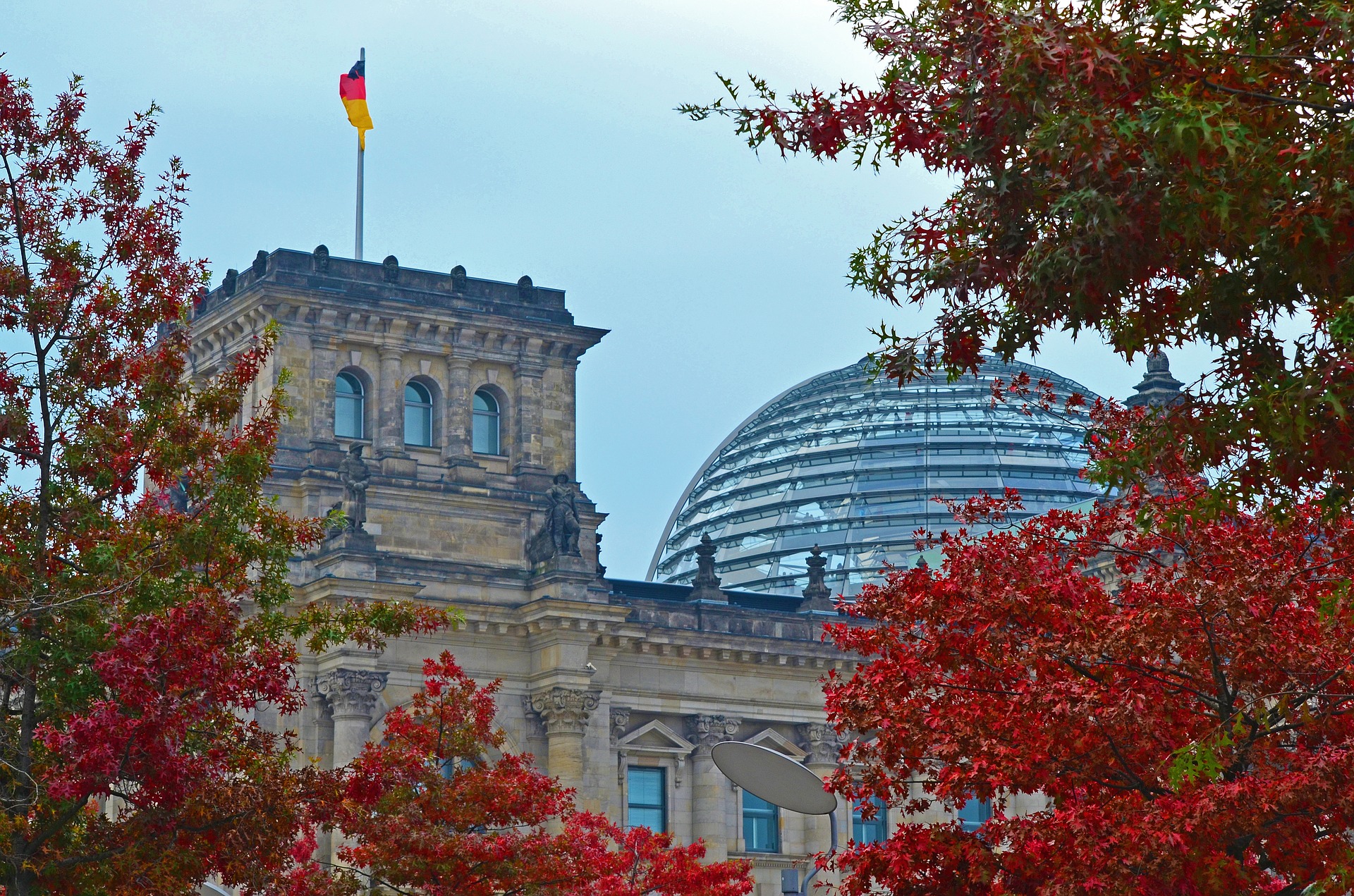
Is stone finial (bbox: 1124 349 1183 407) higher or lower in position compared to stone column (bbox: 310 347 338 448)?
higher

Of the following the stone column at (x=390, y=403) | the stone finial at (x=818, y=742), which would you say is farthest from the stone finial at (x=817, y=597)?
the stone column at (x=390, y=403)

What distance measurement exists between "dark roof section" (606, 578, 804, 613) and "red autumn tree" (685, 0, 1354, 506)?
147 feet

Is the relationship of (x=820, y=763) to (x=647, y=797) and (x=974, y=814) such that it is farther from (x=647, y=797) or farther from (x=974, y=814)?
(x=974, y=814)

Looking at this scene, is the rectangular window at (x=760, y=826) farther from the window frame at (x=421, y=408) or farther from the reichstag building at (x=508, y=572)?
the window frame at (x=421, y=408)

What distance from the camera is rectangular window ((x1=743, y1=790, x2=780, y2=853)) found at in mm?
59406

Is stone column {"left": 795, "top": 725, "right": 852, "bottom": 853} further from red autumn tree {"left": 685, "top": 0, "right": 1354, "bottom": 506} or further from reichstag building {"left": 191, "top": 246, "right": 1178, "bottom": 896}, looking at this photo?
red autumn tree {"left": 685, "top": 0, "right": 1354, "bottom": 506}

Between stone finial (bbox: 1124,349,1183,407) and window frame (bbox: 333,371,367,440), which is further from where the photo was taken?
stone finial (bbox: 1124,349,1183,407)

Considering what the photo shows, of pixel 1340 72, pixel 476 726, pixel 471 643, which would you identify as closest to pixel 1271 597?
pixel 1340 72

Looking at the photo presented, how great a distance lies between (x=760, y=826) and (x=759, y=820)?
0.18 metres

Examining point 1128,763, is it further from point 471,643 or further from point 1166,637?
point 471,643

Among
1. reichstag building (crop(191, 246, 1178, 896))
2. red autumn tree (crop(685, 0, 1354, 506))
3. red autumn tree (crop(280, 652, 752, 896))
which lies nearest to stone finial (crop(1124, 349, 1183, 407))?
reichstag building (crop(191, 246, 1178, 896))

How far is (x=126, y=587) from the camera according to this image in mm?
Result: 18859

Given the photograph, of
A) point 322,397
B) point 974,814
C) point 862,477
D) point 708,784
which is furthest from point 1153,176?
point 862,477

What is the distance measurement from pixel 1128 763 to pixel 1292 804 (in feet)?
5.65
